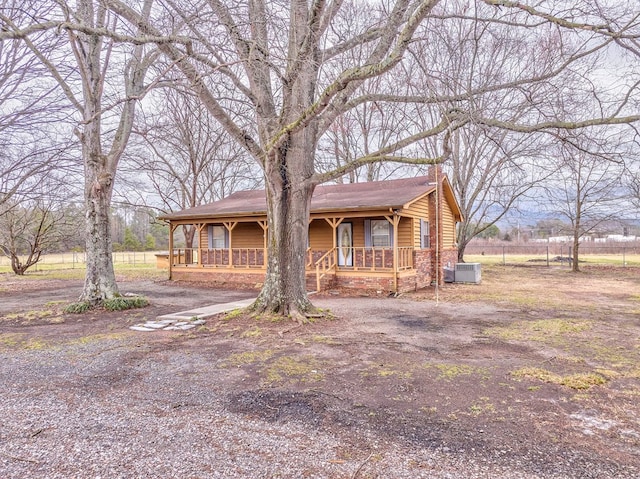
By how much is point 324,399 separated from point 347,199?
36.8 ft

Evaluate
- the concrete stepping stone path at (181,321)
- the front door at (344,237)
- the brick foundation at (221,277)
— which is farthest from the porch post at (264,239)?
the concrete stepping stone path at (181,321)

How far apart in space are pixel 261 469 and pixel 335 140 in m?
20.7

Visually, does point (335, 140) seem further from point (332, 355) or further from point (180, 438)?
point (180, 438)

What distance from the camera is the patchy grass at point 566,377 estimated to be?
4261 millimetres

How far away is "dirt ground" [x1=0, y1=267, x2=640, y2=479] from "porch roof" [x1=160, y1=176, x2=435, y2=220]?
216 inches

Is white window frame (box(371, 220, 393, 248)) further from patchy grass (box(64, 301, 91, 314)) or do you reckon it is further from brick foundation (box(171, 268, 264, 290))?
patchy grass (box(64, 301, 91, 314))

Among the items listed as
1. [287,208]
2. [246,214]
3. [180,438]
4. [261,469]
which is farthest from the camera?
[246,214]

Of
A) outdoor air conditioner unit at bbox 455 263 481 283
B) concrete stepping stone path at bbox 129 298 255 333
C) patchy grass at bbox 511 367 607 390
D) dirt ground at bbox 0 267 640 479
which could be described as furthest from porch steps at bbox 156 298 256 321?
outdoor air conditioner unit at bbox 455 263 481 283

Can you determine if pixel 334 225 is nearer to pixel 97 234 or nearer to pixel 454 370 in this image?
pixel 97 234

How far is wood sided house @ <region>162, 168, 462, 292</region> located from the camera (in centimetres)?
1306

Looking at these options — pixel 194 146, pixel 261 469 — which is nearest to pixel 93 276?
pixel 261 469

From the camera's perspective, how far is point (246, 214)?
14.9m

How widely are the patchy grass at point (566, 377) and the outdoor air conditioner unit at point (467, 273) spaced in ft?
37.6

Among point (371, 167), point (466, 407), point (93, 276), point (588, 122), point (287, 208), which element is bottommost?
point (466, 407)
